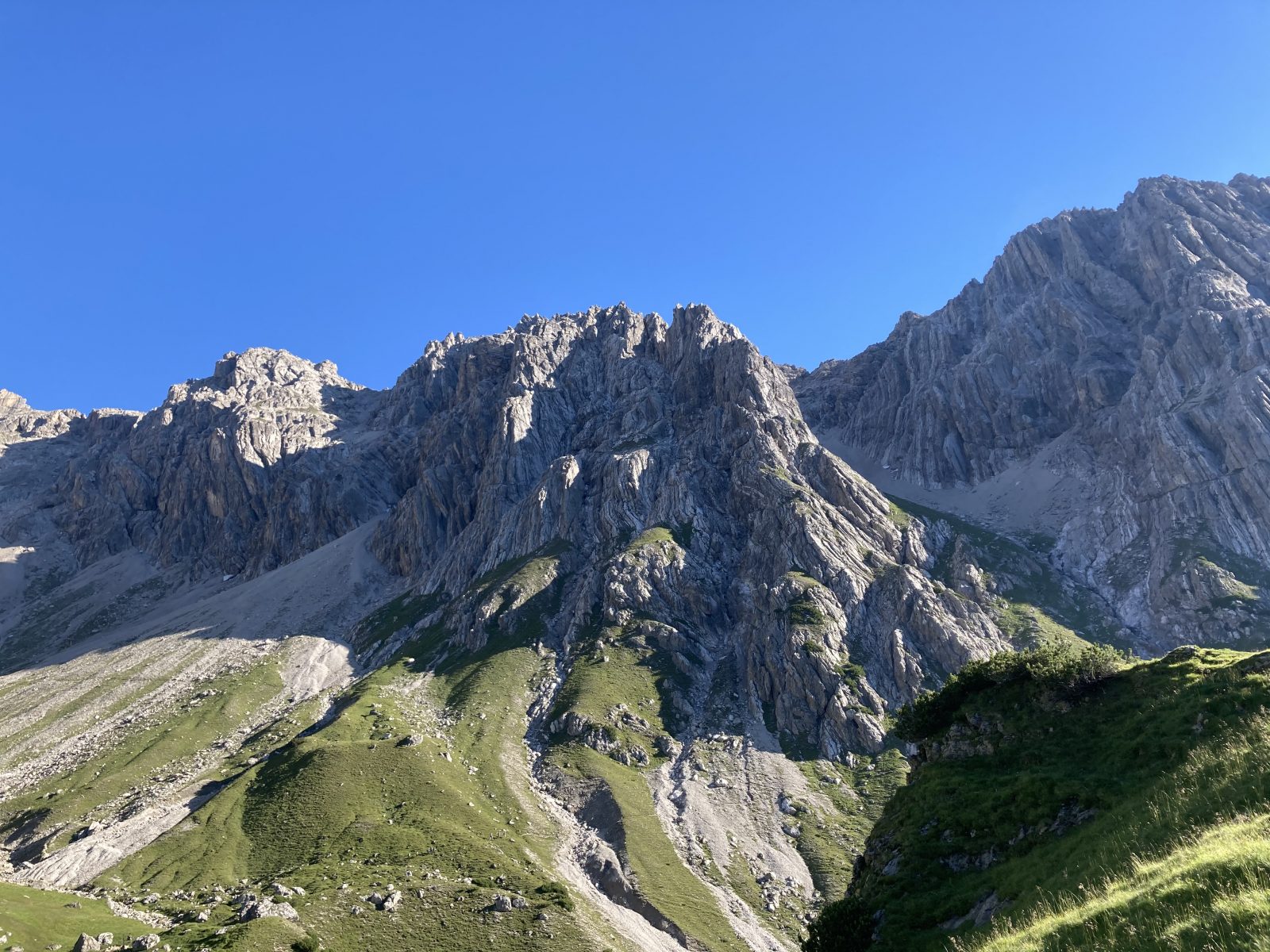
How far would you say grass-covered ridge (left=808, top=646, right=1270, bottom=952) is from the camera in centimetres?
1927

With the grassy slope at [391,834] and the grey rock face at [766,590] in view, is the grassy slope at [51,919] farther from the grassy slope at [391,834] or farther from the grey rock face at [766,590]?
the grey rock face at [766,590]

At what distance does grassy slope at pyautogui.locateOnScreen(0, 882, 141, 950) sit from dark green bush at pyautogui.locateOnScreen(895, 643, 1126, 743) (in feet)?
233

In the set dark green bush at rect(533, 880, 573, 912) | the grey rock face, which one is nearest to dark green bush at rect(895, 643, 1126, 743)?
dark green bush at rect(533, 880, 573, 912)

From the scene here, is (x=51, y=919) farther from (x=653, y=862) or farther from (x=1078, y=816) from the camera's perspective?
(x=1078, y=816)

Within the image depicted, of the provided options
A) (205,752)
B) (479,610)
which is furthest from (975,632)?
(205,752)

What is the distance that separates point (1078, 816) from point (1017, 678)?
11601mm

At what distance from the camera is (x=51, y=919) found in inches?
2697

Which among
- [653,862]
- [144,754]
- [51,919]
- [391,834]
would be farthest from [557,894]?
[144,754]

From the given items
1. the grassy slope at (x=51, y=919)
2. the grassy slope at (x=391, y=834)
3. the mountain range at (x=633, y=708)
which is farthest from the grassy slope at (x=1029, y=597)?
the grassy slope at (x=51, y=919)

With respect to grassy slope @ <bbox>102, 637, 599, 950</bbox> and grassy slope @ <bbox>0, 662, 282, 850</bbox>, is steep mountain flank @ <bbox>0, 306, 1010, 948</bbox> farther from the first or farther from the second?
grassy slope @ <bbox>0, 662, 282, 850</bbox>

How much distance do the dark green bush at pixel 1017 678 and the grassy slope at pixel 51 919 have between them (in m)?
71.1

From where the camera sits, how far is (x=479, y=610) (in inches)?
6683

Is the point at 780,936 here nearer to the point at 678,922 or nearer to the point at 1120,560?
the point at 678,922

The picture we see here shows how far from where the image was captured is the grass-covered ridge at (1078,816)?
1927 centimetres
